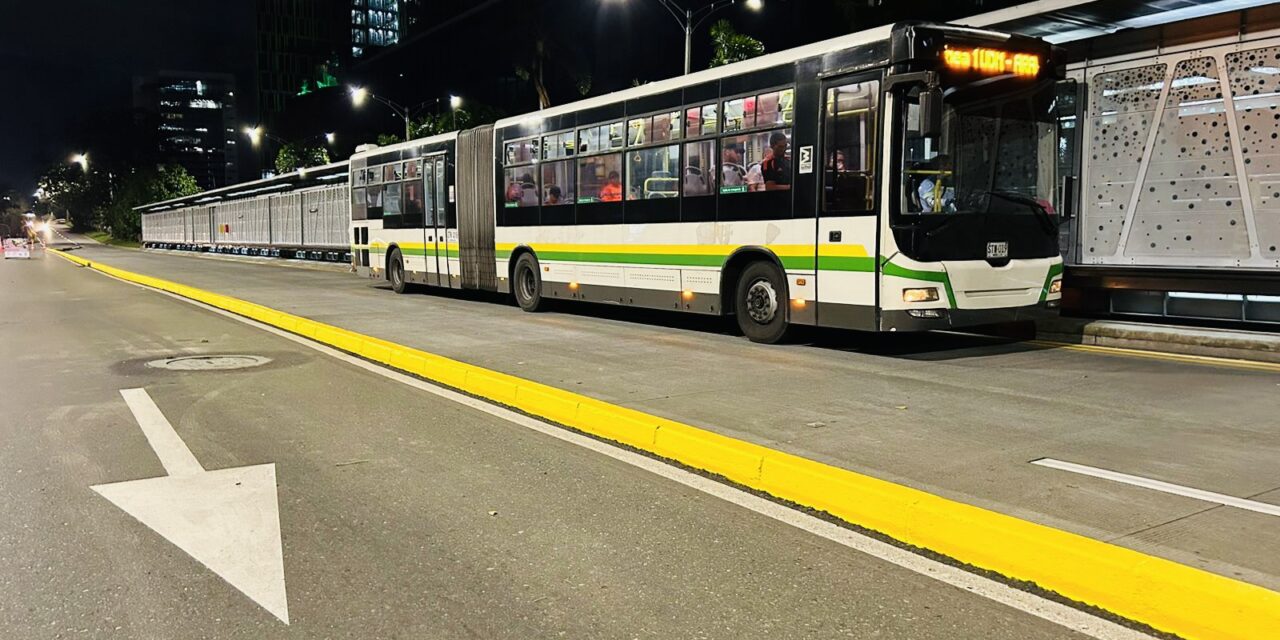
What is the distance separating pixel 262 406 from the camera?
313 inches

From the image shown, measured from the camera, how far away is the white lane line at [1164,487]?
15.4 ft

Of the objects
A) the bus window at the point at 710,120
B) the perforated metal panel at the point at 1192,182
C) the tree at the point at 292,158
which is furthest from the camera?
the tree at the point at 292,158

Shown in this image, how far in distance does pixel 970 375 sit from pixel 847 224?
2.21 metres

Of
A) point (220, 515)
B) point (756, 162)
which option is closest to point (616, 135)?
point (756, 162)

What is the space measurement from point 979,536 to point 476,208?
48.8 feet

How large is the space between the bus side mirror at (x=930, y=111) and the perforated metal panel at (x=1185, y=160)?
4.81 metres

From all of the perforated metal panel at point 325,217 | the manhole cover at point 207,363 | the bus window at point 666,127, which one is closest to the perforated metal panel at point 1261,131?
the bus window at point 666,127

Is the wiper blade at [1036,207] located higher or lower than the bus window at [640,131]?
lower

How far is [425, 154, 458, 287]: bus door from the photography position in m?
19.0

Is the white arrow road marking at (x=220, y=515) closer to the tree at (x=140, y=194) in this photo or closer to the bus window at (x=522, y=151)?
the bus window at (x=522, y=151)

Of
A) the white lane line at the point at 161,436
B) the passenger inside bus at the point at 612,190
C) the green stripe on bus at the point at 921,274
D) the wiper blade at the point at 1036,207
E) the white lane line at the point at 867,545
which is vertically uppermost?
the passenger inside bus at the point at 612,190

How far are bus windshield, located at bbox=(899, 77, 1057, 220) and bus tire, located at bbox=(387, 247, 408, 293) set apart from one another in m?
14.4

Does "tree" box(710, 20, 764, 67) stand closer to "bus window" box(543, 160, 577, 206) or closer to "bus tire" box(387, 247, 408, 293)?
"bus tire" box(387, 247, 408, 293)

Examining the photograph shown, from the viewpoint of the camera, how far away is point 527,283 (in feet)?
55.0
